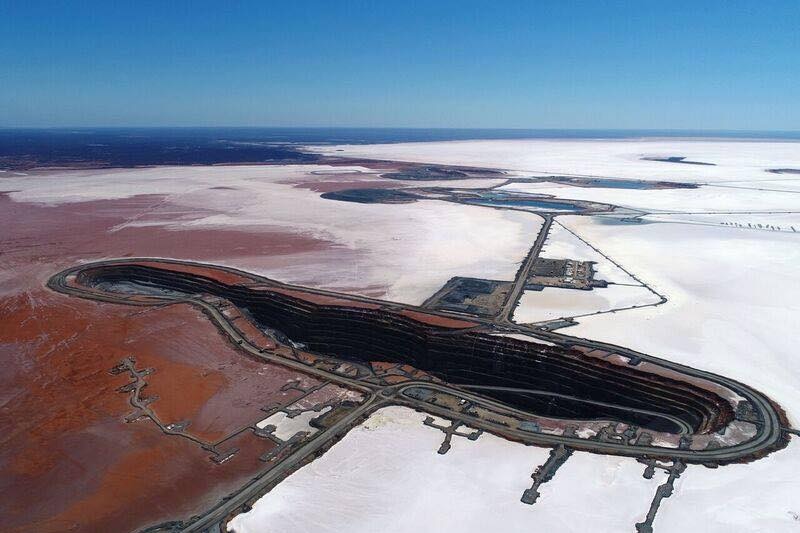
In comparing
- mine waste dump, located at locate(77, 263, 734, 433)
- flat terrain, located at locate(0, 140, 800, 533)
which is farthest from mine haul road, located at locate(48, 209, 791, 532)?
mine waste dump, located at locate(77, 263, 734, 433)

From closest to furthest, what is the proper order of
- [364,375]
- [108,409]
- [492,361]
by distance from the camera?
[108,409], [364,375], [492,361]

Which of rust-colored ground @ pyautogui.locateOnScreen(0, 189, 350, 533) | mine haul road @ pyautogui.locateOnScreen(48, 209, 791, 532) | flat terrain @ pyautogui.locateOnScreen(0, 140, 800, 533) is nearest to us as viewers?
flat terrain @ pyautogui.locateOnScreen(0, 140, 800, 533)

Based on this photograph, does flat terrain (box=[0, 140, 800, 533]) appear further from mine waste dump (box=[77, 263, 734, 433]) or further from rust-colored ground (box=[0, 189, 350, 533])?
mine waste dump (box=[77, 263, 734, 433])

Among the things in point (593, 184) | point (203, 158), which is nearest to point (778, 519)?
point (593, 184)

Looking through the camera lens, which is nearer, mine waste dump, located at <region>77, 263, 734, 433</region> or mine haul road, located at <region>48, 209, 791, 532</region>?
mine haul road, located at <region>48, 209, 791, 532</region>

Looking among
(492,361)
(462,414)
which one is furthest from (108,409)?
(492,361)

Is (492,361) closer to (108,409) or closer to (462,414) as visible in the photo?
(462,414)
